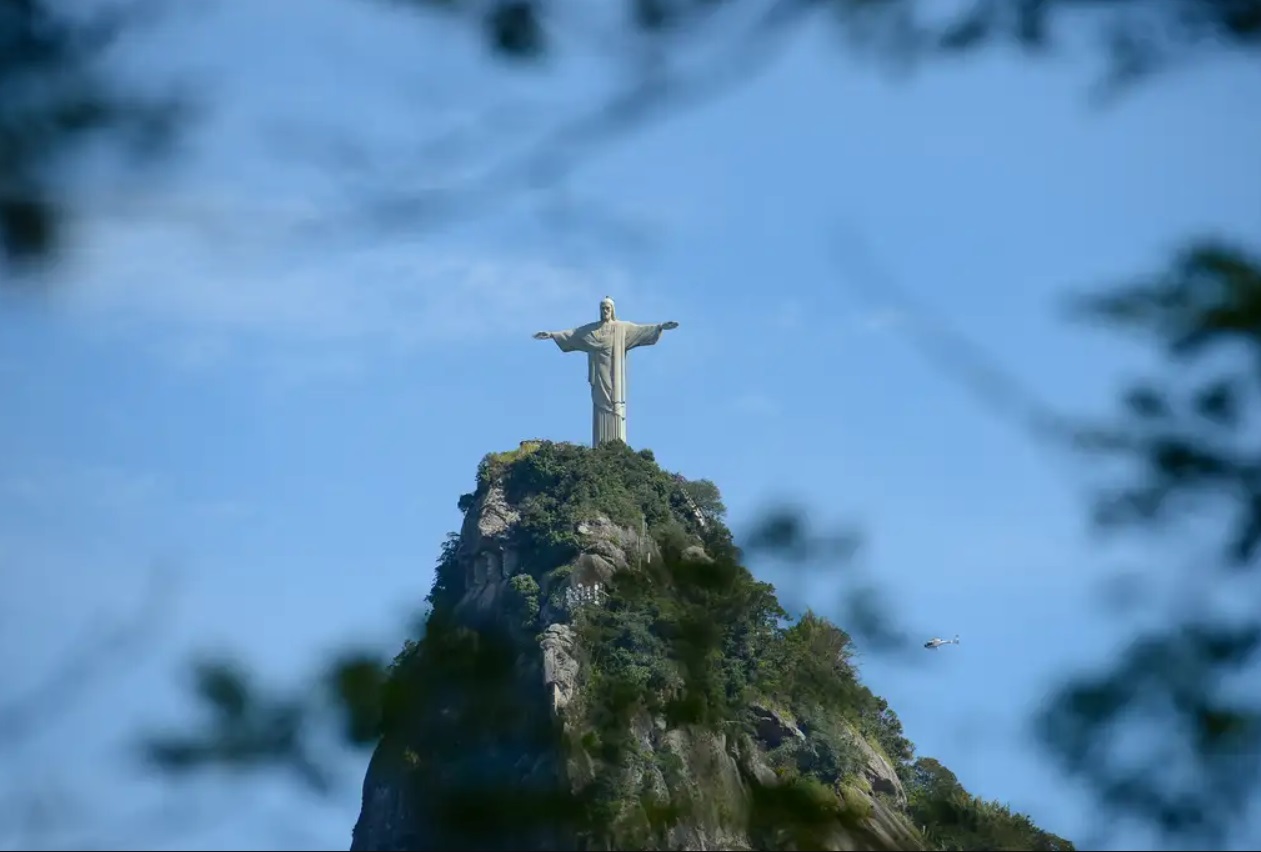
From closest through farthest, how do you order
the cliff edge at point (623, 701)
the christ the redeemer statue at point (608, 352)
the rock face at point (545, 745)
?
the rock face at point (545, 745) → the cliff edge at point (623, 701) → the christ the redeemer statue at point (608, 352)

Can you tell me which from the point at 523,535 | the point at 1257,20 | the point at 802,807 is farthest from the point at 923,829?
the point at 1257,20

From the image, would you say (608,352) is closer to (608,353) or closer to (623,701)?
(608,353)

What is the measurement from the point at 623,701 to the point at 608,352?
69.2 ft

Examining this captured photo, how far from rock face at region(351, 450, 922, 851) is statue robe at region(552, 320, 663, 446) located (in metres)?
1.91

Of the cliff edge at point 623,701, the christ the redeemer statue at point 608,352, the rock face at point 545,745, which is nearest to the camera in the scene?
the rock face at point 545,745

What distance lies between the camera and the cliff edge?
9.56 metres

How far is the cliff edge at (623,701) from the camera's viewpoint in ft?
31.4

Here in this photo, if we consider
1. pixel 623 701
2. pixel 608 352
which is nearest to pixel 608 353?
pixel 608 352

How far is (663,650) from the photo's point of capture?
78.6 feet

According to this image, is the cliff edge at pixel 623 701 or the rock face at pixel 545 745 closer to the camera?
the rock face at pixel 545 745

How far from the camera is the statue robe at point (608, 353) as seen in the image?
32.9 metres

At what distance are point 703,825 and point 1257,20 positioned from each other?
1639 centimetres

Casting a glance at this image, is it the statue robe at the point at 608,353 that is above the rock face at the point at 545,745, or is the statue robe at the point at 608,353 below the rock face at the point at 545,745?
above

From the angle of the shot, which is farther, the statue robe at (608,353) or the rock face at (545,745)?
the statue robe at (608,353)
